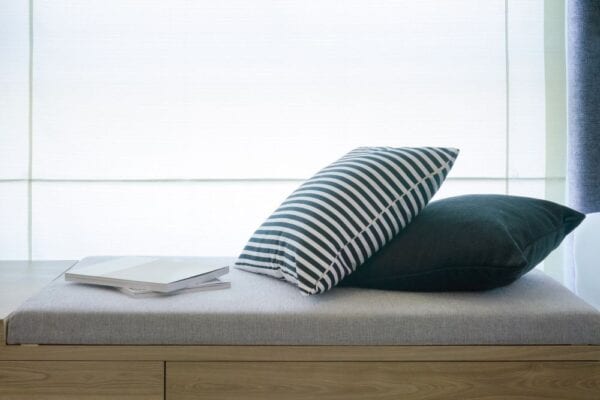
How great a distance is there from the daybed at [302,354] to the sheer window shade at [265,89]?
4.64 feet

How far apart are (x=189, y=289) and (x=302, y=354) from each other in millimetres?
393

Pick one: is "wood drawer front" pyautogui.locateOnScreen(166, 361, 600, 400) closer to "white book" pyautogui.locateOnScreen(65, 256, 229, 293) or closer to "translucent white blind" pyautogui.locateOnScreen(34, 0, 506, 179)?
"white book" pyautogui.locateOnScreen(65, 256, 229, 293)

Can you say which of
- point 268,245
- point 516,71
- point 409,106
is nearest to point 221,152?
point 409,106

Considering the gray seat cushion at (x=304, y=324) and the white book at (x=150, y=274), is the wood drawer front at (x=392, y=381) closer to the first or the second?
the gray seat cushion at (x=304, y=324)

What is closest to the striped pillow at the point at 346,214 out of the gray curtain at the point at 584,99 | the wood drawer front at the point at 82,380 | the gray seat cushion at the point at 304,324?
the gray seat cushion at the point at 304,324

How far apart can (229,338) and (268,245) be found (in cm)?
40

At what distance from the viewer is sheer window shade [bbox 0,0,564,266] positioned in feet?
9.53

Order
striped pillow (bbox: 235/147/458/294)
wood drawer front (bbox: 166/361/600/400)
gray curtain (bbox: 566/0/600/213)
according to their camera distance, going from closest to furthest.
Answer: wood drawer front (bbox: 166/361/600/400) < striped pillow (bbox: 235/147/458/294) < gray curtain (bbox: 566/0/600/213)

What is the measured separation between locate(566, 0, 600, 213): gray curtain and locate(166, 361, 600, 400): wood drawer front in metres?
1.52

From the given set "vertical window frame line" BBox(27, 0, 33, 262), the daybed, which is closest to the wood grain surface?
the daybed

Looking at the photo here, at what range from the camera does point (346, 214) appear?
5.73 ft

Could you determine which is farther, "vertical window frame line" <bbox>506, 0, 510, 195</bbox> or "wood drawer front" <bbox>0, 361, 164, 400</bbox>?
"vertical window frame line" <bbox>506, 0, 510, 195</bbox>

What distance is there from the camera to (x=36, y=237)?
2996 millimetres

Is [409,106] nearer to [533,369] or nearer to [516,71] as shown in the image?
[516,71]
